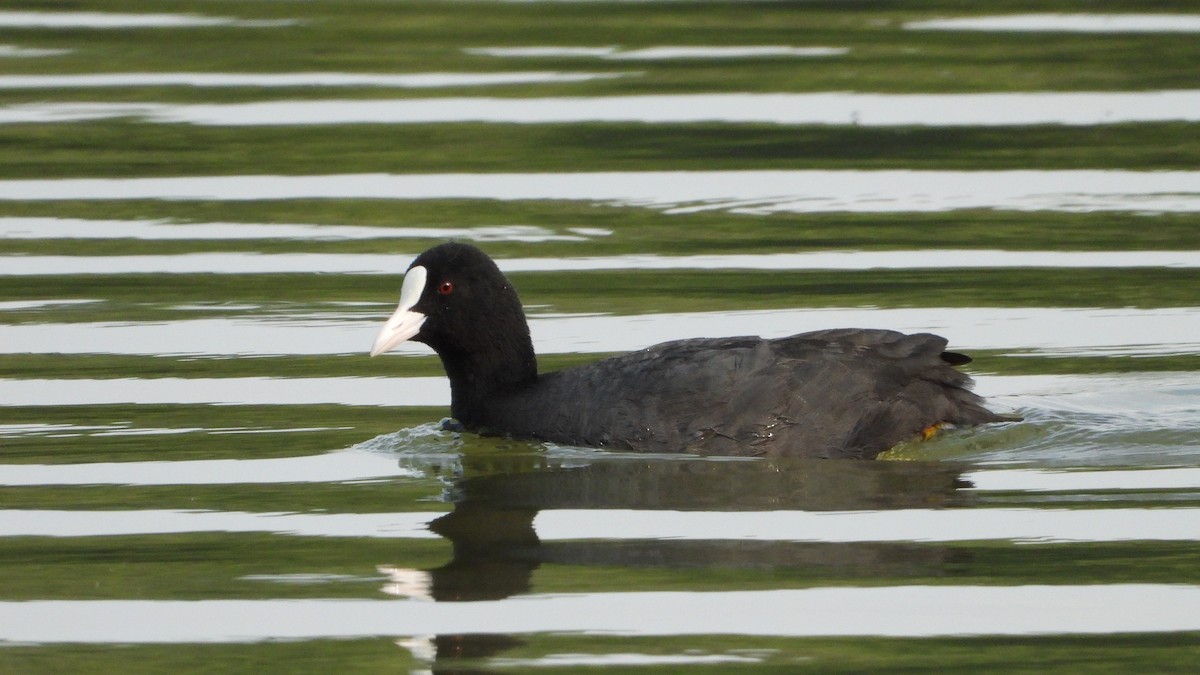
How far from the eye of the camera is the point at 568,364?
947cm

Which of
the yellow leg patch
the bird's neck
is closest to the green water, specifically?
the yellow leg patch

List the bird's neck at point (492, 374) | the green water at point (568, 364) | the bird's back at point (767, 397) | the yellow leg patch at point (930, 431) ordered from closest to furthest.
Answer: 1. the green water at point (568, 364)
2. the bird's back at point (767, 397)
3. the yellow leg patch at point (930, 431)
4. the bird's neck at point (492, 374)

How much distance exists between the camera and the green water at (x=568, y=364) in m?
5.99

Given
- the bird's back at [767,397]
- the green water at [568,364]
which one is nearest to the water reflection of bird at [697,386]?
the bird's back at [767,397]

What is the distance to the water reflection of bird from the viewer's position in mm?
8031

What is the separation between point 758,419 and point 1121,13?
30.3ft

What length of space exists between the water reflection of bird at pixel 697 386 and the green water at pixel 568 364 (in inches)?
5.5

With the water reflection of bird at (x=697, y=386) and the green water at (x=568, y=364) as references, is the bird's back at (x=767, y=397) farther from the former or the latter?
the green water at (x=568, y=364)

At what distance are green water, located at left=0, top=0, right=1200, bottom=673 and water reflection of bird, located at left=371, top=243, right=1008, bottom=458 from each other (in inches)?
5.5

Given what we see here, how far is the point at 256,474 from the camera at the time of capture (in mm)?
7832

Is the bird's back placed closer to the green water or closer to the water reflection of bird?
the water reflection of bird

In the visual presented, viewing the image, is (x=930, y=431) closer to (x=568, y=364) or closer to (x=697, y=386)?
(x=697, y=386)

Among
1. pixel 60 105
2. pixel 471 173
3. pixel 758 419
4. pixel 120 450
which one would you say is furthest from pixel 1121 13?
pixel 120 450

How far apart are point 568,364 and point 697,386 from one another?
1.50 m
